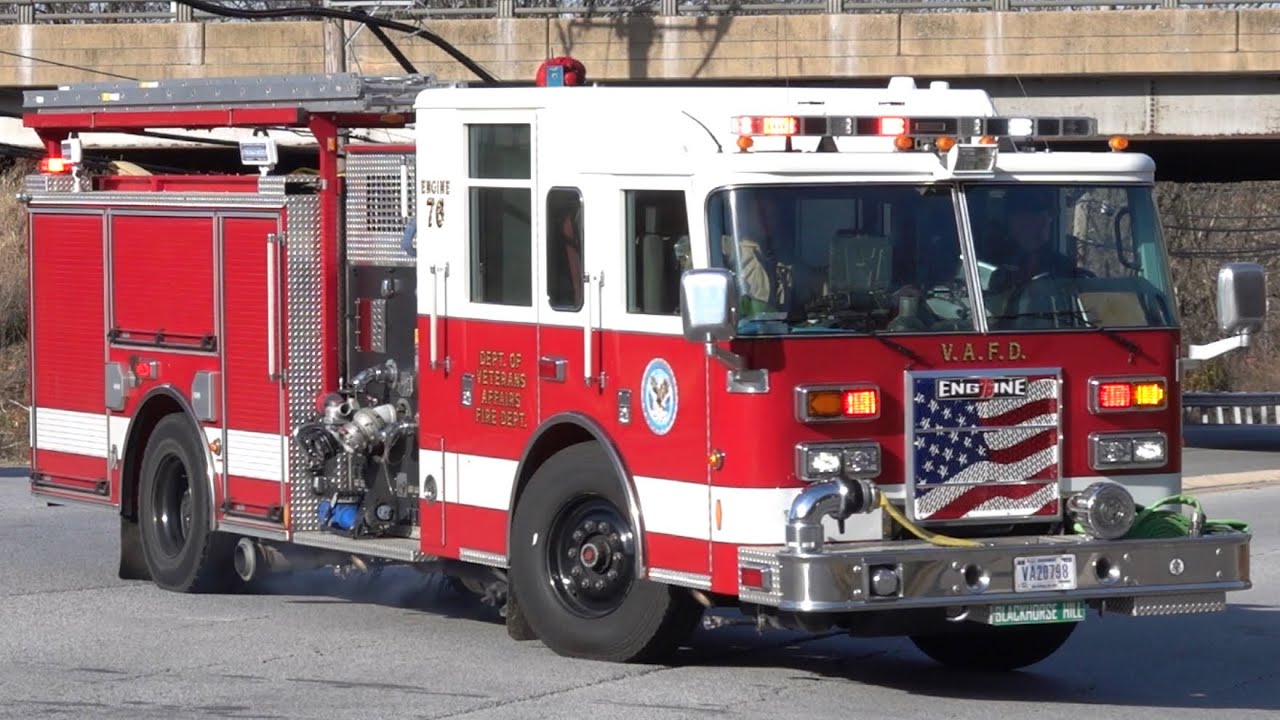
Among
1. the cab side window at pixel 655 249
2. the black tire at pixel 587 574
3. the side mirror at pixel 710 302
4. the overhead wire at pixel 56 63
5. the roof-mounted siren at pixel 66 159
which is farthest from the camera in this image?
the overhead wire at pixel 56 63

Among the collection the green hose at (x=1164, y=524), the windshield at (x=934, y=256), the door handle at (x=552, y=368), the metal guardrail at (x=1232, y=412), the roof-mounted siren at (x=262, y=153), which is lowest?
the metal guardrail at (x=1232, y=412)

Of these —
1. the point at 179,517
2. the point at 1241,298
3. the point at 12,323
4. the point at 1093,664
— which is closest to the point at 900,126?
the point at 1241,298

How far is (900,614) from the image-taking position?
9.25m

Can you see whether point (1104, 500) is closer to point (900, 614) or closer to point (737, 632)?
point (900, 614)

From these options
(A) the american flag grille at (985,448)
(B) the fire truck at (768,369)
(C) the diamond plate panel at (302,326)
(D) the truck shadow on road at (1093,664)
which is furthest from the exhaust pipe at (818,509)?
(C) the diamond plate panel at (302,326)

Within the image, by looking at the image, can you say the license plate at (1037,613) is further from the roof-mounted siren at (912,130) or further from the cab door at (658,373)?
the roof-mounted siren at (912,130)

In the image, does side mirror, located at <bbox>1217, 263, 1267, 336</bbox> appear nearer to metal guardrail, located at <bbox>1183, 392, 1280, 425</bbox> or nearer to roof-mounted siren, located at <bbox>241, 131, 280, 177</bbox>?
roof-mounted siren, located at <bbox>241, 131, 280, 177</bbox>

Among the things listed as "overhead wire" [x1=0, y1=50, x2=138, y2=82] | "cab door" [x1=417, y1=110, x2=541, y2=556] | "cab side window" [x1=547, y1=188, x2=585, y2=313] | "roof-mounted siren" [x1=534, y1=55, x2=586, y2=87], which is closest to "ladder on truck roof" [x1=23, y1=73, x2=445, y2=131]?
"cab door" [x1=417, y1=110, x2=541, y2=556]

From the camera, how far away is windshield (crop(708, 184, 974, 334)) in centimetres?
914

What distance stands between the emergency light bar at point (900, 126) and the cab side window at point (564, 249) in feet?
3.50

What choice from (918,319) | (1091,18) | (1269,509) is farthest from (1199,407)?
(918,319)

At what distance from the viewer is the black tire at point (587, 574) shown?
974 cm

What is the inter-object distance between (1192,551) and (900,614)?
4.13 ft

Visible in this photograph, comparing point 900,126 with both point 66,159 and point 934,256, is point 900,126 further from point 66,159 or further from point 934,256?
point 66,159
